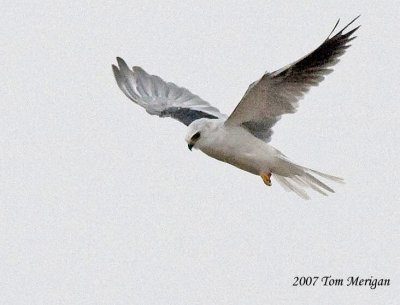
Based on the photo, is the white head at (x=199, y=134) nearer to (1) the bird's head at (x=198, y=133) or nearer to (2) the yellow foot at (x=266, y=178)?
(1) the bird's head at (x=198, y=133)

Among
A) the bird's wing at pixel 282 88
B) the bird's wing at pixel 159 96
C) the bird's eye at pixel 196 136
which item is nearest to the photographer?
the bird's wing at pixel 282 88

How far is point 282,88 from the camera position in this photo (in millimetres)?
7879

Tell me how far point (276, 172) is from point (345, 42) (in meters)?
1.21

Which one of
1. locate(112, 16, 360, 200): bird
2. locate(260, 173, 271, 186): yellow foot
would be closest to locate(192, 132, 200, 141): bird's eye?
locate(112, 16, 360, 200): bird

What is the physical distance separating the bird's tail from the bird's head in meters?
0.57

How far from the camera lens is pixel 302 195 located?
8.45 metres

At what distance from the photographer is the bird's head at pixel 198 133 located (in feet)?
26.3

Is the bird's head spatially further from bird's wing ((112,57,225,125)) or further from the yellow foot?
bird's wing ((112,57,225,125))

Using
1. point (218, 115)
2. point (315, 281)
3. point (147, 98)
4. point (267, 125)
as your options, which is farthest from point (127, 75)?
point (315, 281)

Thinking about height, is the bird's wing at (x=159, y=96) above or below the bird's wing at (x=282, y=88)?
above

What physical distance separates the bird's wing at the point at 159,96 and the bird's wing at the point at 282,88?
107 cm

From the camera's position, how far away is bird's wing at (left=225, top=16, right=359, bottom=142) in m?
7.65

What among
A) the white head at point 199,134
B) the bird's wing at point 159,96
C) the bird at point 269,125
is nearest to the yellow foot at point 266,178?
the bird at point 269,125

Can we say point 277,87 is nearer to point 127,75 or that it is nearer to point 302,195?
point 302,195
